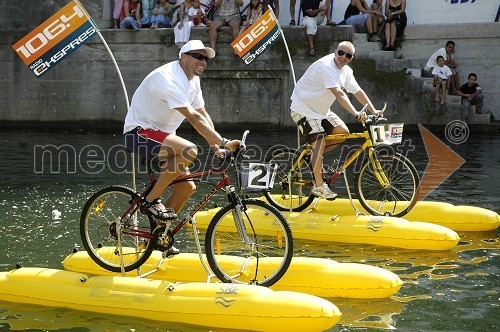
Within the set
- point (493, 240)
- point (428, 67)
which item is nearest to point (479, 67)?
point (428, 67)

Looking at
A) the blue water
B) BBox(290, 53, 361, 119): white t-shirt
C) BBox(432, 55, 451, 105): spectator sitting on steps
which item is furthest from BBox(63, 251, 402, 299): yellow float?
BBox(432, 55, 451, 105): spectator sitting on steps

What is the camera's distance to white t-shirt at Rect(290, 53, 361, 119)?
10.1 meters

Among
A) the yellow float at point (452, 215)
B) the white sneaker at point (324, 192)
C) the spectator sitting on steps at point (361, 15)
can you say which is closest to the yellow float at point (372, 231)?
the white sneaker at point (324, 192)

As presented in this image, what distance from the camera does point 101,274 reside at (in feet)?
26.1

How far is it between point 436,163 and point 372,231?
716cm

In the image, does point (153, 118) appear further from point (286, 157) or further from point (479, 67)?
point (479, 67)

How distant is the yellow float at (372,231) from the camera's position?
904 centimetres

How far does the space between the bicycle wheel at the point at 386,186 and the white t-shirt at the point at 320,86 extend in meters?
0.84

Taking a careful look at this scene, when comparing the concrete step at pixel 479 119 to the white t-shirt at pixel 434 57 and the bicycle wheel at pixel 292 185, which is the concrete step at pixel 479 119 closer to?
the white t-shirt at pixel 434 57

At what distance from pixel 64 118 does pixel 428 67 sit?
946cm

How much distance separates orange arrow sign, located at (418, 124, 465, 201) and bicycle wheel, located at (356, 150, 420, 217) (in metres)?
1.15

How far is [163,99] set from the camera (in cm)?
724

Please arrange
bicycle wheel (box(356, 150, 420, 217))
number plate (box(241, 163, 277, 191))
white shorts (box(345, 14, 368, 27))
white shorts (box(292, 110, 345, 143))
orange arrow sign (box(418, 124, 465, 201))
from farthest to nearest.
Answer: white shorts (box(345, 14, 368, 27)), orange arrow sign (box(418, 124, 465, 201)), white shorts (box(292, 110, 345, 143)), bicycle wheel (box(356, 150, 420, 217)), number plate (box(241, 163, 277, 191))

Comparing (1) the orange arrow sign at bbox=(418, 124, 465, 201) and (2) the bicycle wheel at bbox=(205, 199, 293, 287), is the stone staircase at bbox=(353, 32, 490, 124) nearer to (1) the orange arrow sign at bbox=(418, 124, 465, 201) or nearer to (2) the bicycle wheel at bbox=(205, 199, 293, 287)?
(1) the orange arrow sign at bbox=(418, 124, 465, 201)
